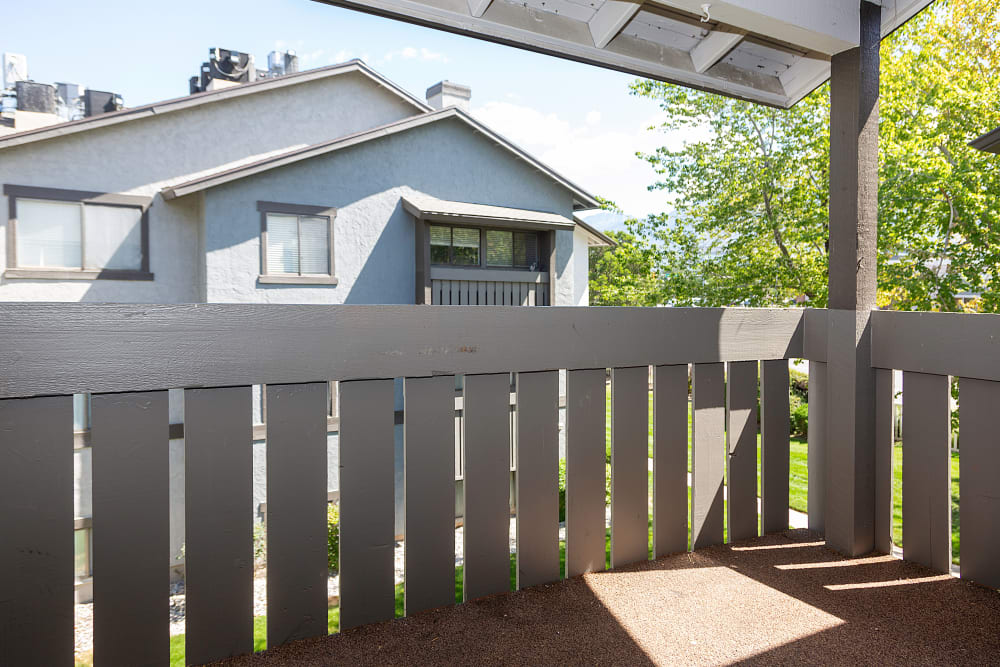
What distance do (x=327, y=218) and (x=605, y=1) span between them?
6.62 meters

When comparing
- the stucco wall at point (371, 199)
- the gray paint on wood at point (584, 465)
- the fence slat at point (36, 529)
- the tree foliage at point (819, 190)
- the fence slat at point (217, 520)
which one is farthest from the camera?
the stucco wall at point (371, 199)

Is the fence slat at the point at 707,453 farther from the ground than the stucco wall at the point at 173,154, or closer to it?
closer to it

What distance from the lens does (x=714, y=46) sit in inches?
67.6

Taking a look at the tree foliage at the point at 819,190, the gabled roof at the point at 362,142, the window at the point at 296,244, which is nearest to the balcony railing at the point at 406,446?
the tree foliage at the point at 819,190

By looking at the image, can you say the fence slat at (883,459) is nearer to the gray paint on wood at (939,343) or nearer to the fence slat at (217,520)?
the gray paint on wood at (939,343)

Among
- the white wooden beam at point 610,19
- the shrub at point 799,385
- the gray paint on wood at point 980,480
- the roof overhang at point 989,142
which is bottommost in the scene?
the shrub at point 799,385

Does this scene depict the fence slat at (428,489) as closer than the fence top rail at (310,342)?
No

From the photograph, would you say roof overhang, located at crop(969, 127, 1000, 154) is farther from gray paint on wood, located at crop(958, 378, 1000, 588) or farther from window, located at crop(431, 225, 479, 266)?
window, located at crop(431, 225, 479, 266)

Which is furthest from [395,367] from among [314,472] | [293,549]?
[293,549]

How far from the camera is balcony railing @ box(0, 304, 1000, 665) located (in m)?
0.99

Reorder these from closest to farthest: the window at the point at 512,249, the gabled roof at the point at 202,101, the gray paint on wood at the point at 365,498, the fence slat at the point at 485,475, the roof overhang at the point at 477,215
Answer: the gray paint on wood at the point at 365,498 < the fence slat at the point at 485,475 < the gabled roof at the point at 202,101 < the roof overhang at the point at 477,215 < the window at the point at 512,249

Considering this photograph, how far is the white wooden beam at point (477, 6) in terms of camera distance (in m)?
1.34

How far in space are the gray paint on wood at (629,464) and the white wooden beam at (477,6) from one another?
Answer: 87 cm

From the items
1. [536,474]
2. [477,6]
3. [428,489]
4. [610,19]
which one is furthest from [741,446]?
[477,6]
